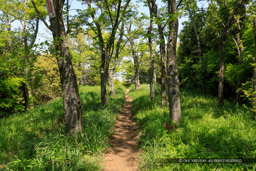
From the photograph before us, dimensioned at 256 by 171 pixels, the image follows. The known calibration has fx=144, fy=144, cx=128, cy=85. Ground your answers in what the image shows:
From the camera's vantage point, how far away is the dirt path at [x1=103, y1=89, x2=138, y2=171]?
13.1 feet

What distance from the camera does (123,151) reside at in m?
4.86

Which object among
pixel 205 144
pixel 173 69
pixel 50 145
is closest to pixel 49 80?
pixel 50 145

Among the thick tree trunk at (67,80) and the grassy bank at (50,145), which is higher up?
the thick tree trunk at (67,80)

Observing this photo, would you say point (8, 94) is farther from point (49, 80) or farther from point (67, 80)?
point (67, 80)

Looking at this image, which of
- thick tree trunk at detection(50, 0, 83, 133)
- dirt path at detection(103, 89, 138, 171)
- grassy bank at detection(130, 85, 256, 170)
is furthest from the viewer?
thick tree trunk at detection(50, 0, 83, 133)

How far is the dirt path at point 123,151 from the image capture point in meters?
3.99

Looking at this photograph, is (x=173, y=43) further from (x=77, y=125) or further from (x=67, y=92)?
(x=77, y=125)

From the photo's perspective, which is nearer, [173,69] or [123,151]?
[123,151]

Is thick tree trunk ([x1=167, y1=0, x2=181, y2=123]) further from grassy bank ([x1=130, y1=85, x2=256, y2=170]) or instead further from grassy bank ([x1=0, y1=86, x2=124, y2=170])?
grassy bank ([x1=0, y1=86, x2=124, y2=170])

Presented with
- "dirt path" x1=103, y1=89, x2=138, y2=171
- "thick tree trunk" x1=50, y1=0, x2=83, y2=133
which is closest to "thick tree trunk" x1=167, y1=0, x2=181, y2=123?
"dirt path" x1=103, y1=89, x2=138, y2=171

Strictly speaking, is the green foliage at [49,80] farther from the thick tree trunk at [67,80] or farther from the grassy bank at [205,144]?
the grassy bank at [205,144]

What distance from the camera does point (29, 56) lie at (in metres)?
5.45

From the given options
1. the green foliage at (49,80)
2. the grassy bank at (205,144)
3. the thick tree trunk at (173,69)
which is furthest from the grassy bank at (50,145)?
the green foliage at (49,80)

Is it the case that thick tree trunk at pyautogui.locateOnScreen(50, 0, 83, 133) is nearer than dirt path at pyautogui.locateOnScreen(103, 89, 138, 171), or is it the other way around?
dirt path at pyautogui.locateOnScreen(103, 89, 138, 171)
